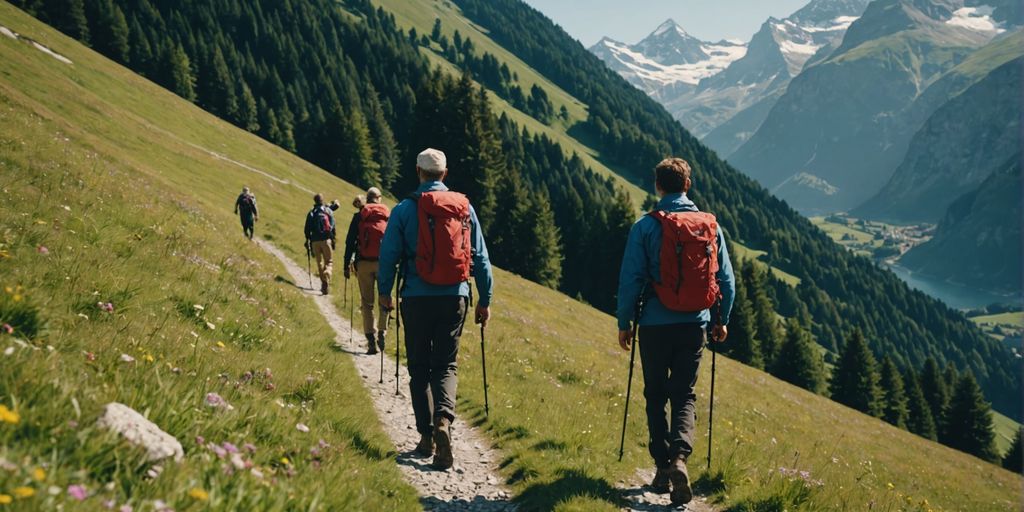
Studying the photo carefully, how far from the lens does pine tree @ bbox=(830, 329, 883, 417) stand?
7769 centimetres

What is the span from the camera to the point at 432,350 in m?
7.50

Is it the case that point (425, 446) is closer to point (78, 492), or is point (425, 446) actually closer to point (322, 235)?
point (78, 492)

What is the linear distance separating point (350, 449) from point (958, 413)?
9849cm

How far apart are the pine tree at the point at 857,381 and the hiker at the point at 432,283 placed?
8633cm

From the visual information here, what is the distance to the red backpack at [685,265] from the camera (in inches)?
268

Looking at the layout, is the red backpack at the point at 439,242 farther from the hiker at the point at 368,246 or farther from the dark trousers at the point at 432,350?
the hiker at the point at 368,246

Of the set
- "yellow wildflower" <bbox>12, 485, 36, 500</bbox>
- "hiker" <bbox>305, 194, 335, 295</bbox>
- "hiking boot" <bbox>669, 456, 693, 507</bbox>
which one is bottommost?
"hiker" <bbox>305, 194, 335, 295</bbox>

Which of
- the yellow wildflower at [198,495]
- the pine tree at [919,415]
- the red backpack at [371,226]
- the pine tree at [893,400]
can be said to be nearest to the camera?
the yellow wildflower at [198,495]

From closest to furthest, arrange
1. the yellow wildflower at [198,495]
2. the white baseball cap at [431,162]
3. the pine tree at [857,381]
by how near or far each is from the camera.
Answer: the yellow wildflower at [198,495]
the white baseball cap at [431,162]
the pine tree at [857,381]

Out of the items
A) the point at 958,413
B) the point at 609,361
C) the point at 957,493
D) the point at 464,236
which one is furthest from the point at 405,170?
the point at 958,413

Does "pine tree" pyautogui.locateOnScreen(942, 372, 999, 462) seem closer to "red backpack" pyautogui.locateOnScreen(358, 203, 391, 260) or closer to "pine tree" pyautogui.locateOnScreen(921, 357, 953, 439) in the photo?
"pine tree" pyautogui.locateOnScreen(921, 357, 953, 439)

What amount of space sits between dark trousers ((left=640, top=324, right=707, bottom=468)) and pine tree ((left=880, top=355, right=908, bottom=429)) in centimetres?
8902

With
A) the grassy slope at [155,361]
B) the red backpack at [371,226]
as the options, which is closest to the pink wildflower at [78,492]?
the grassy slope at [155,361]

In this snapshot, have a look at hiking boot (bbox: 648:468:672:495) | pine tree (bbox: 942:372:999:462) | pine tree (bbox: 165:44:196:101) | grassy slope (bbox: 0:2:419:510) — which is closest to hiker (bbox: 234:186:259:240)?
grassy slope (bbox: 0:2:419:510)
